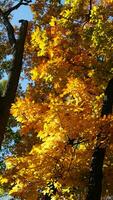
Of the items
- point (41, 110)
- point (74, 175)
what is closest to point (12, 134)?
point (41, 110)

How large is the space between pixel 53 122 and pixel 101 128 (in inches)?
61.5

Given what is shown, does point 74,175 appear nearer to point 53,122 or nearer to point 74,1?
point 53,122

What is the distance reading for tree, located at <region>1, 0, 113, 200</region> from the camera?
1352 centimetres

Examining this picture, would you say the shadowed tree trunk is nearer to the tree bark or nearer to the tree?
the tree bark

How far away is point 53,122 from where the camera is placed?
13562mm

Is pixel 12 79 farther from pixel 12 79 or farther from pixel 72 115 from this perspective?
pixel 72 115

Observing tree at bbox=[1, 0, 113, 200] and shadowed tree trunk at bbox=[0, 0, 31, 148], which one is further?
tree at bbox=[1, 0, 113, 200]

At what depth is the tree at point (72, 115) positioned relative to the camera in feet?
44.4

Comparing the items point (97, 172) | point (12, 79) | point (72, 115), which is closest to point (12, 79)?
point (12, 79)

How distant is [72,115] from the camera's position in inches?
530

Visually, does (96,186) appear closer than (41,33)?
Yes

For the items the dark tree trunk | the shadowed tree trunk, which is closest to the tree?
the dark tree trunk

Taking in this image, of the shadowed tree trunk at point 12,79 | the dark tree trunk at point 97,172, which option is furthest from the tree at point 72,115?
the shadowed tree trunk at point 12,79

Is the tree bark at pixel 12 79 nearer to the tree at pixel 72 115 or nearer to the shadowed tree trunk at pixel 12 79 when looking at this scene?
the shadowed tree trunk at pixel 12 79
